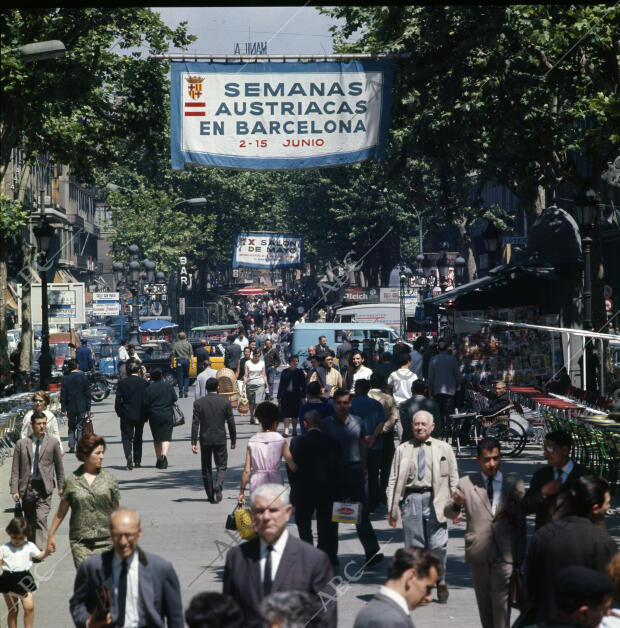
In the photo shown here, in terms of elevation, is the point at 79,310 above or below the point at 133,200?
below

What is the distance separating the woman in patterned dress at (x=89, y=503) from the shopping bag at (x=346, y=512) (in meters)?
2.24

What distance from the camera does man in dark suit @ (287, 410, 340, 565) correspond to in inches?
412

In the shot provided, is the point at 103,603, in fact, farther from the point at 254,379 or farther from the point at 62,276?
the point at 62,276

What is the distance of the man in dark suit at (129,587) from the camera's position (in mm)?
6168

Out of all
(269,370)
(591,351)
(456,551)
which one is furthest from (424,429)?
(269,370)

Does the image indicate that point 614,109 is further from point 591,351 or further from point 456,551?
point 591,351

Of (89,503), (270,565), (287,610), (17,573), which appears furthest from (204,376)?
(287,610)

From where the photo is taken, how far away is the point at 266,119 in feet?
51.0

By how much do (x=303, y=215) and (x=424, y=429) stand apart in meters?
62.7

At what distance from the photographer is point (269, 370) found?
112 feet

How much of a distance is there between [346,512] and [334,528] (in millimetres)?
607

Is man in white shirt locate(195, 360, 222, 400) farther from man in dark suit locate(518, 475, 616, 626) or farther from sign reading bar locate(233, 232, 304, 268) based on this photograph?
sign reading bar locate(233, 232, 304, 268)

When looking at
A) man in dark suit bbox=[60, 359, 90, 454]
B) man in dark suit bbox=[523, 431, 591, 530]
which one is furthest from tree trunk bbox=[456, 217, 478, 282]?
man in dark suit bbox=[523, 431, 591, 530]

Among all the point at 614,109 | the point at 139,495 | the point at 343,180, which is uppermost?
the point at 343,180
